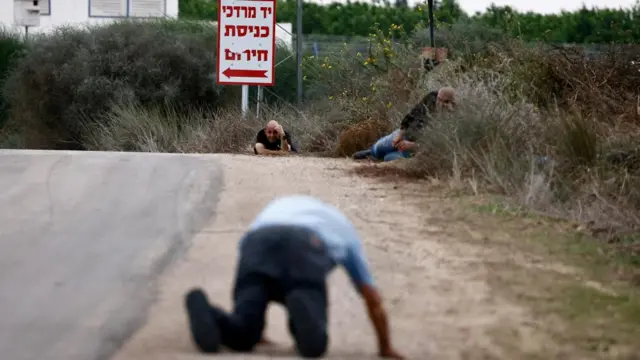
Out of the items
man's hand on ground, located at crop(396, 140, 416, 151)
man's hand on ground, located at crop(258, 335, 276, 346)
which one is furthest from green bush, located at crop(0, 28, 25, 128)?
man's hand on ground, located at crop(258, 335, 276, 346)

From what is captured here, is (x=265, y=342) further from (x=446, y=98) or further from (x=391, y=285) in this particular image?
(x=446, y=98)

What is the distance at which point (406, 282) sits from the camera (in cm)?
940

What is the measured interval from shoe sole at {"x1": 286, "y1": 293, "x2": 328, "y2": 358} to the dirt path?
34cm

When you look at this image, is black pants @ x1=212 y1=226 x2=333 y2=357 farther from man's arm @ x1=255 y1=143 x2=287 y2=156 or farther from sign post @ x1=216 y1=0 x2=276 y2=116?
sign post @ x1=216 y1=0 x2=276 y2=116

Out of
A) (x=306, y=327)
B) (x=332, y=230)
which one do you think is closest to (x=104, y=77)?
(x=332, y=230)

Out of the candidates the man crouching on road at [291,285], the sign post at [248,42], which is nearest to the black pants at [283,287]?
the man crouching on road at [291,285]

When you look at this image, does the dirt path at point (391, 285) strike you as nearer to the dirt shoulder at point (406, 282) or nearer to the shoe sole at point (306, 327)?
the dirt shoulder at point (406, 282)

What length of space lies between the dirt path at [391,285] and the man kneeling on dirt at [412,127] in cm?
188

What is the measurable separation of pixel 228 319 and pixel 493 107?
768cm

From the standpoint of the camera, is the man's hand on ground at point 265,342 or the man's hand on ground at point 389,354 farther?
the man's hand on ground at point 265,342

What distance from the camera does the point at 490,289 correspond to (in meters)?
9.22

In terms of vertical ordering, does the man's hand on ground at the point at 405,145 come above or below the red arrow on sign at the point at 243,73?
below

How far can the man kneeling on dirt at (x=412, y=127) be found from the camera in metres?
14.9

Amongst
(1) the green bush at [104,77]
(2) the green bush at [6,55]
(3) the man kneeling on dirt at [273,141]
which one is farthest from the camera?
(2) the green bush at [6,55]
